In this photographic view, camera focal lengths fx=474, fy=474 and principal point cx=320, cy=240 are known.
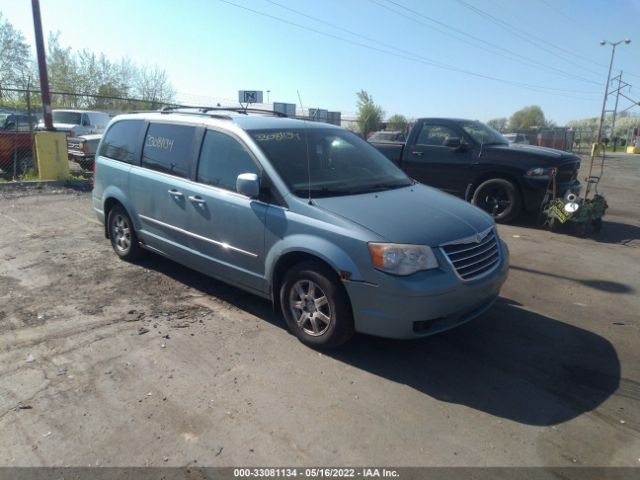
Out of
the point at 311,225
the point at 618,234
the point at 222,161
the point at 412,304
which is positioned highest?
the point at 222,161

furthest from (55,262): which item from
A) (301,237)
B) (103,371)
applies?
(301,237)

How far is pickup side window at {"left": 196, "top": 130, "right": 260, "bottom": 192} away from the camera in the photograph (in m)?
4.39

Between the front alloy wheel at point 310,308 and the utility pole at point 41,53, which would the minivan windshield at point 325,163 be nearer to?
the front alloy wheel at point 310,308

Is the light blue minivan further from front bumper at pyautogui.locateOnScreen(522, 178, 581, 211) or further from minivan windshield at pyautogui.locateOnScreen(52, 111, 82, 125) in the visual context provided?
minivan windshield at pyautogui.locateOnScreen(52, 111, 82, 125)

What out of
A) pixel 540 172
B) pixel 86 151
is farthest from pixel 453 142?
pixel 86 151

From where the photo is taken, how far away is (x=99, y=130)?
17969 mm

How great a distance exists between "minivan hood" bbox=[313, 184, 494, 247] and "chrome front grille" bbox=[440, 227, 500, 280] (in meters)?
Answer: 0.06

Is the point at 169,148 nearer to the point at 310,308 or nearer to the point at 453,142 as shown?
the point at 310,308

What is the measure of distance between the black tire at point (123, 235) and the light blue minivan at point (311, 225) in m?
0.23

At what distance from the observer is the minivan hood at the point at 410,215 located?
3598 mm

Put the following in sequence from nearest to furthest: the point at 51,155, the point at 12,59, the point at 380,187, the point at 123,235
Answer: the point at 380,187 → the point at 123,235 → the point at 51,155 → the point at 12,59

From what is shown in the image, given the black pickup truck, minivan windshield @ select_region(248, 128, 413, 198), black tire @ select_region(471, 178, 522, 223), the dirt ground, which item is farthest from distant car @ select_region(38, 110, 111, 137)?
minivan windshield @ select_region(248, 128, 413, 198)

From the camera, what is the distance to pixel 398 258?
11.3 ft

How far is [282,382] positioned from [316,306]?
667 mm
